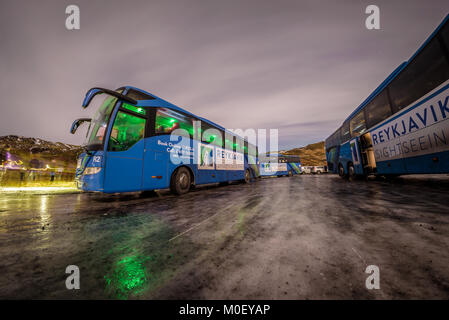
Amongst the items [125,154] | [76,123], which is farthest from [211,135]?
[76,123]

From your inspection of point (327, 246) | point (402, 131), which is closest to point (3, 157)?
point (327, 246)

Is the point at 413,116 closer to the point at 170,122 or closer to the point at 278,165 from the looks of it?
the point at 170,122

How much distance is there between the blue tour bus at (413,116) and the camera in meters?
4.12

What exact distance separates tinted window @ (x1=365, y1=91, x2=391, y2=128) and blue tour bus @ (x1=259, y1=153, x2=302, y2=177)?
37.6 ft

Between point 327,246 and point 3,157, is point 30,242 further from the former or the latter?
point 3,157

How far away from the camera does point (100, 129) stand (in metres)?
A: 4.74

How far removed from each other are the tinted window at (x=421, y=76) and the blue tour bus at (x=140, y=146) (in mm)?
7504

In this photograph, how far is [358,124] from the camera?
8.69 meters

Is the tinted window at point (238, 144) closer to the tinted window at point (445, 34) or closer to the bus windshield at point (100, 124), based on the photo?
the bus windshield at point (100, 124)

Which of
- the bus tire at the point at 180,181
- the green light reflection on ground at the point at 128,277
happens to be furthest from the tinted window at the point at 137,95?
the green light reflection on ground at the point at 128,277

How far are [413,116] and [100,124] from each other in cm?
972

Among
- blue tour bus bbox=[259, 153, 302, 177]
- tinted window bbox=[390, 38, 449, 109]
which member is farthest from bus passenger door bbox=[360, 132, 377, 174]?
blue tour bus bbox=[259, 153, 302, 177]

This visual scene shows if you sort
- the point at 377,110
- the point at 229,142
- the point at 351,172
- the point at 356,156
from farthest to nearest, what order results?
the point at 229,142 < the point at 351,172 < the point at 356,156 < the point at 377,110
